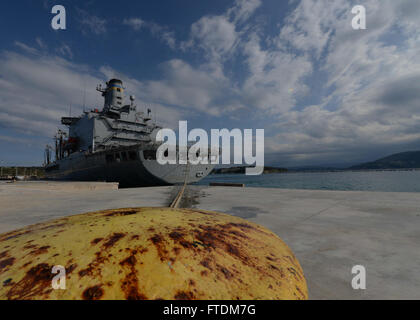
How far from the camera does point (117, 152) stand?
16656 millimetres

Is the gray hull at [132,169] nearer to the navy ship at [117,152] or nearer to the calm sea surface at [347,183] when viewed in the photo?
the navy ship at [117,152]

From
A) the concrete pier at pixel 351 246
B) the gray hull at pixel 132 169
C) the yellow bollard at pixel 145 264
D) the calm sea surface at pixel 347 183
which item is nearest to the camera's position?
the yellow bollard at pixel 145 264

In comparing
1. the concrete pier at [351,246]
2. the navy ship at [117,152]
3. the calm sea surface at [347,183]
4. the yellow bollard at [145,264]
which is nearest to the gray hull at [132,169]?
the navy ship at [117,152]

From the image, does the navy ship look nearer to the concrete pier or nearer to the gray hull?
the gray hull

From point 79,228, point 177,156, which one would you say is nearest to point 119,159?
point 177,156

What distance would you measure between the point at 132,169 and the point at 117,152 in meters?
2.33

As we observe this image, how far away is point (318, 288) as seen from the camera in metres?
1.32

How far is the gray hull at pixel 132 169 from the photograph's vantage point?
15586mm

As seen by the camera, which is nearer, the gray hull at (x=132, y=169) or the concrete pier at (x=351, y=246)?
the concrete pier at (x=351, y=246)

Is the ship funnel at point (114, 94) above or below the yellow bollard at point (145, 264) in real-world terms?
above

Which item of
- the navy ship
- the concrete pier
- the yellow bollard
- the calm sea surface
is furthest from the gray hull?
the calm sea surface

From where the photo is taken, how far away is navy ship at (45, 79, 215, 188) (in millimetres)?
15953
